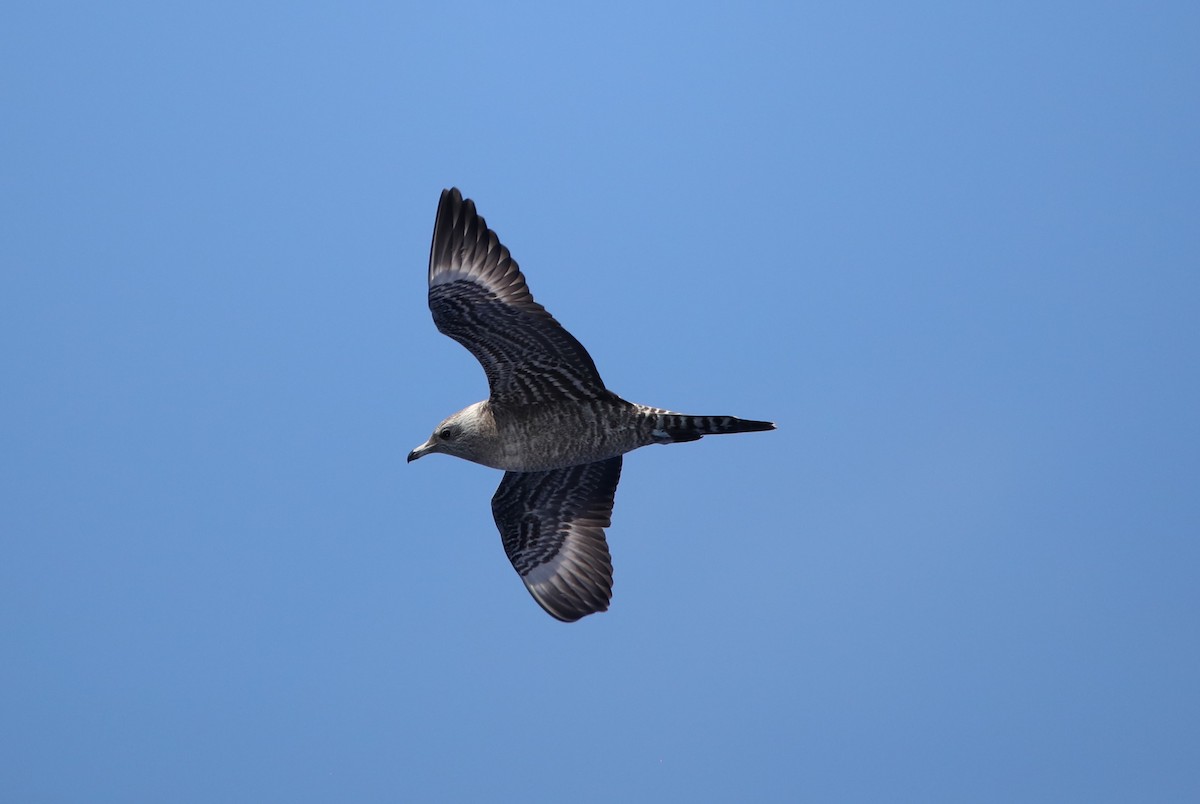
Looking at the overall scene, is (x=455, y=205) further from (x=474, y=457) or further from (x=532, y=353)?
(x=474, y=457)

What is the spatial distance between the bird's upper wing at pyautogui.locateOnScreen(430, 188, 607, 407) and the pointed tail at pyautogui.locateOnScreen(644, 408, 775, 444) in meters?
0.42

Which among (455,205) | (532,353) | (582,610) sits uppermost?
(455,205)

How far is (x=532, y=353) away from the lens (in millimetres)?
8148

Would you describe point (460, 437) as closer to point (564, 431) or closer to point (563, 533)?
point (564, 431)

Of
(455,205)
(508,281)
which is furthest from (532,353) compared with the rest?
(455,205)

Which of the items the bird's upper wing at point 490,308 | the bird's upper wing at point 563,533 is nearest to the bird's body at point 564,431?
the bird's upper wing at point 490,308

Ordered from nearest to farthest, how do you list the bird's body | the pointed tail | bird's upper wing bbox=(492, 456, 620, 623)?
the pointed tail → the bird's body → bird's upper wing bbox=(492, 456, 620, 623)

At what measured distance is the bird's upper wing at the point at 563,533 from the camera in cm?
939

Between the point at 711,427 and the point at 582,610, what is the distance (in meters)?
2.06

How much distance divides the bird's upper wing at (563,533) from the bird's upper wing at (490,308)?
1.35 meters

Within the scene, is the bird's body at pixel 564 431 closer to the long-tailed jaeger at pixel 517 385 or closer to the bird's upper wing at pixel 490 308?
the long-tailed jaeger at pixel 517 385

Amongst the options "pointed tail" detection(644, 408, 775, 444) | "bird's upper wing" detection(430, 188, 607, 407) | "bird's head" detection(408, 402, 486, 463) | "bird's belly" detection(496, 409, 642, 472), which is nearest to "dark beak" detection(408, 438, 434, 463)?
"bird's head" detection(408, 402, 486, 463)

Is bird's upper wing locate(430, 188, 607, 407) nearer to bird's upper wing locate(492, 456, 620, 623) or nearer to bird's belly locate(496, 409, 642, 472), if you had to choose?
bird's belly locate(496, 409, 642, 472)

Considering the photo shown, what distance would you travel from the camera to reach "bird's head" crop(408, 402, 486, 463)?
331 inches
